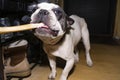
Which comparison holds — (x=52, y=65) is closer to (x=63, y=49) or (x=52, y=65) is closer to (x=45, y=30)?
(x=63, y=49)

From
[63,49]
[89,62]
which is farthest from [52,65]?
[89,62]

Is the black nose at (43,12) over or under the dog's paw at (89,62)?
over

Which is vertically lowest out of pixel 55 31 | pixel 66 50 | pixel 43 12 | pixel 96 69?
pixel 96 69

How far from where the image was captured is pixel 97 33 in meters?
2.61

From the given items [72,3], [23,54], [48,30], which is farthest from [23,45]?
[72,3]

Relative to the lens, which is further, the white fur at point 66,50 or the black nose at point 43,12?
the white fur at point 66,50

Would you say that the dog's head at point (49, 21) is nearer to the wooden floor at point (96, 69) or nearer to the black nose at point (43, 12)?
the black nose at point (43, 12)

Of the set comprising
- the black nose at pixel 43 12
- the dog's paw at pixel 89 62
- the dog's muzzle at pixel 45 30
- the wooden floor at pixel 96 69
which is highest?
the black nose at pixel 43 12

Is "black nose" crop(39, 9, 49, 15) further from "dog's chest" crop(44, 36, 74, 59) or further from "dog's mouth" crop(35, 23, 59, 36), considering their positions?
"dog's chest" crop(44, 36, 74, 59)

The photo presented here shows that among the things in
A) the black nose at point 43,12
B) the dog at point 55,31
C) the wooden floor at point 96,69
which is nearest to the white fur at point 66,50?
the dog at point 55,31

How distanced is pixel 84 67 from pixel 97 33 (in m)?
1.07

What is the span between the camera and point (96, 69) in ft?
5.27

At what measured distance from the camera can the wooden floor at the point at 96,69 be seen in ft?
4.82

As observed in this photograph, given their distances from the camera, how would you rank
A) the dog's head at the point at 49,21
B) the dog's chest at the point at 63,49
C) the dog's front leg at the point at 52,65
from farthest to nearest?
the dog's front leg at the point at 52,65 < the dog's chest at the point at 63,49 < the dog's head at the point at 49,21
